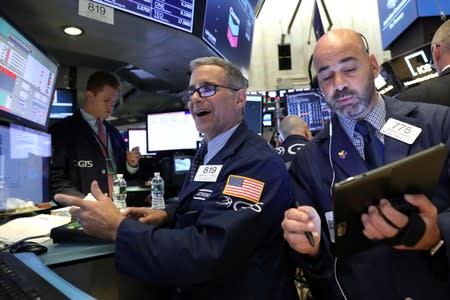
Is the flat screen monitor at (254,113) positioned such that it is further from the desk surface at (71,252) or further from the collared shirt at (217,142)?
the desk surface at (71,252)

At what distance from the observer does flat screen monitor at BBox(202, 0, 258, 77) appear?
285 cm

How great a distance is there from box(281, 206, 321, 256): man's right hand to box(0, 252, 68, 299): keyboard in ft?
1.91

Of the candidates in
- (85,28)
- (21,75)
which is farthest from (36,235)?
(85,28)

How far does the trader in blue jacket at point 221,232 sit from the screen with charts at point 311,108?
10.0 ft

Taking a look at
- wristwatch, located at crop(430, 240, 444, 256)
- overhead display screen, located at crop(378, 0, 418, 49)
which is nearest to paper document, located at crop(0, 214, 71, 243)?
wristwatch, located at crop(430, 240, 444, 256)

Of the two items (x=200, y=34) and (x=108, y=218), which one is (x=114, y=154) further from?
(x=108, y=218)

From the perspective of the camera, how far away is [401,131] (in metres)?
1.13

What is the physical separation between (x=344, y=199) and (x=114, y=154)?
228 centimetres

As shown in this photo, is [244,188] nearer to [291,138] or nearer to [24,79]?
[24,79]

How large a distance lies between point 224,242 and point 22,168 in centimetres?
121

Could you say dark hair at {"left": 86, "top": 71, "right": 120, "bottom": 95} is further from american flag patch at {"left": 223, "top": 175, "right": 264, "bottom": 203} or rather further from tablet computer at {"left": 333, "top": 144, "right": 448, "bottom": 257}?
tablet computer at {"left": 333, "top": 144, "right": 448, "bottom": 257}

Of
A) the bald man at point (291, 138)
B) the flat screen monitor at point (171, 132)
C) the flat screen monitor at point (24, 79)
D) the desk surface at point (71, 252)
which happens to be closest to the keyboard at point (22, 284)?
the desk surface at point (71, 252)

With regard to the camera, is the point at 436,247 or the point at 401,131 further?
the point at 401,131

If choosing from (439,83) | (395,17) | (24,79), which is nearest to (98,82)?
(24,79)
